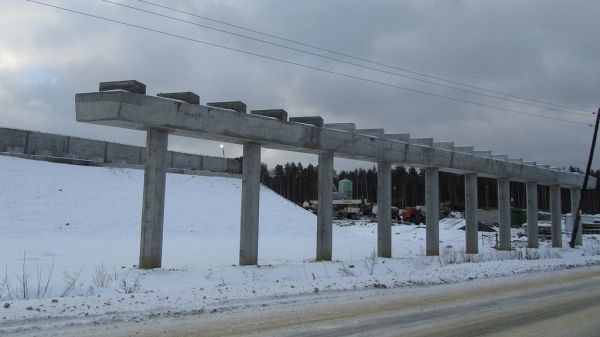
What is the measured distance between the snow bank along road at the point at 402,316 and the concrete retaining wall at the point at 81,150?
27.0m

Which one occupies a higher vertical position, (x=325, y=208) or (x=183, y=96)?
(x=183, y=96)

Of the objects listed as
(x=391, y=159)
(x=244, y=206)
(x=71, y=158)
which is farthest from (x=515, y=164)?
(x=71, y=158)

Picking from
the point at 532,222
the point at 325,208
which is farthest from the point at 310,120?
the point at 532,222

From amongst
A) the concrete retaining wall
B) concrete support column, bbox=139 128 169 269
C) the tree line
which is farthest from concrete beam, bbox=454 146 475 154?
the tree line

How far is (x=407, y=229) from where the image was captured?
45.6 metres

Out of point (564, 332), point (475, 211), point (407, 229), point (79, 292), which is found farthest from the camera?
point (407, 229)

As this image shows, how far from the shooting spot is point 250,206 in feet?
49.9

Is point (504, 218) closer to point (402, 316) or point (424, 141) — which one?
point (424, 141)

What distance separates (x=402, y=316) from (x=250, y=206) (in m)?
7.68

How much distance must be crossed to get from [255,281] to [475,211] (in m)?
14.4

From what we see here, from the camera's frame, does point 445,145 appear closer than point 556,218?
Yes

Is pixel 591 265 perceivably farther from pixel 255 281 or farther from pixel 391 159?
pixel 255 281

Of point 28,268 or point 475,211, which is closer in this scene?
point 28,268

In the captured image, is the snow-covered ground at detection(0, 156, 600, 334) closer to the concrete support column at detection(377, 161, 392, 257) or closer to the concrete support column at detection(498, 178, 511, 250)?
the concrete support column at detection(377, 161, 392, 257)
